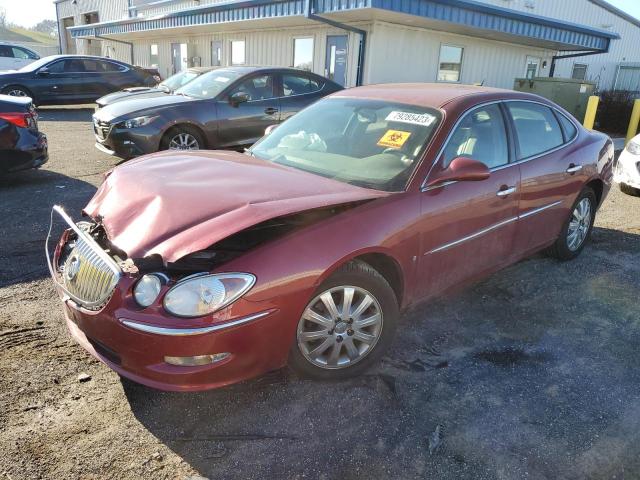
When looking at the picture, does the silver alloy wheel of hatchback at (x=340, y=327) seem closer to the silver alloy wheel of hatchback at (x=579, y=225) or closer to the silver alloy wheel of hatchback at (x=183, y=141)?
the silver alloy wheel of hatchback at (x=579, y=225)

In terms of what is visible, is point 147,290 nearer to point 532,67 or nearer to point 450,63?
point 450,63

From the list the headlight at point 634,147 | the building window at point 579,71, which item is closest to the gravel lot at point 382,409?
the headlight at point 634,147

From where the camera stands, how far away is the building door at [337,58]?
43.4ft

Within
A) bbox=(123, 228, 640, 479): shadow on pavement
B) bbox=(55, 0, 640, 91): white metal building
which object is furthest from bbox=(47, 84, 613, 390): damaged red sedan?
bbox=(55, 0, 640, 91): white metal building

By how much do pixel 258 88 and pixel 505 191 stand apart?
5.74 meters

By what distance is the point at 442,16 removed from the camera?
11.4 meters

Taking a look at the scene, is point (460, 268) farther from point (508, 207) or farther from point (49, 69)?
point (49, 69)

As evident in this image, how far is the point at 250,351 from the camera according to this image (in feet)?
8.12

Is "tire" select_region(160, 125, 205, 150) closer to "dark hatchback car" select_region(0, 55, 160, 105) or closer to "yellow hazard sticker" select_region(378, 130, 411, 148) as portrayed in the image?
"yellow hazard sticker" select_region(378, 130, 411, 148)

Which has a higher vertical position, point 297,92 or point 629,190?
point 297,92

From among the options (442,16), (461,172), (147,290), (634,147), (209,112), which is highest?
(442,16)

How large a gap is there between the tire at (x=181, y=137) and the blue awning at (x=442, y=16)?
466 centimetres

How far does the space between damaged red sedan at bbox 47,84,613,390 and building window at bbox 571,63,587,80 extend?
19617 millimetres

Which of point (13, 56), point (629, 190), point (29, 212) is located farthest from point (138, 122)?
point (13, 56)
